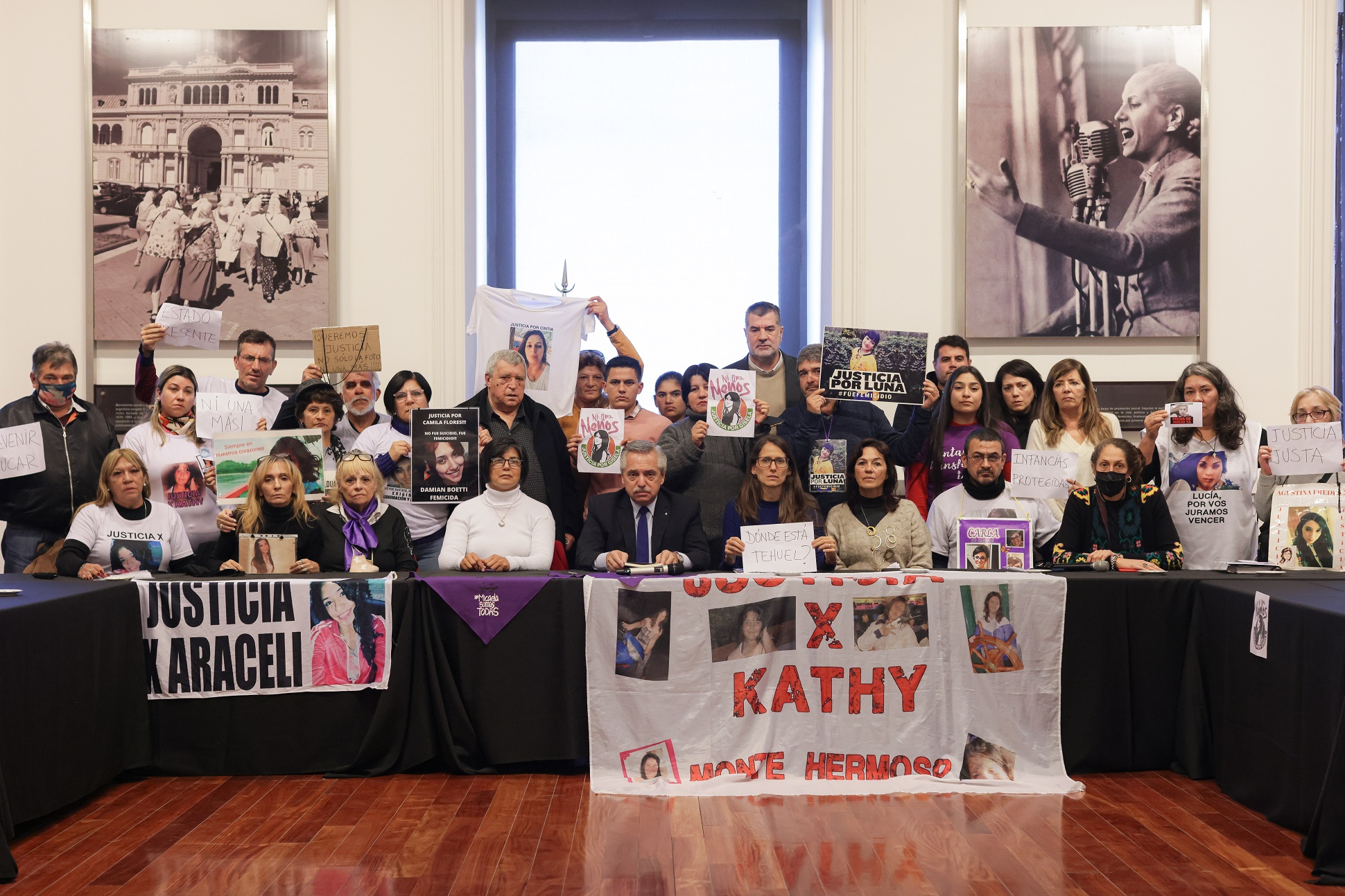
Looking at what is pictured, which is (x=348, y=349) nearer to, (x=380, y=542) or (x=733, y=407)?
(x=380, y=542)

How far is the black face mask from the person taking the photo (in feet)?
14.1

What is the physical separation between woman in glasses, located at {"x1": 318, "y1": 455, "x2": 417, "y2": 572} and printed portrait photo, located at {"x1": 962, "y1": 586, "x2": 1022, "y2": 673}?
218cm

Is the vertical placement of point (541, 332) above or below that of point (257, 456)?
above

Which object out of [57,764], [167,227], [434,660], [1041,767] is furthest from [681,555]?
[167,227]

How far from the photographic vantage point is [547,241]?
7.14m

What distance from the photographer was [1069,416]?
4816 millimetres

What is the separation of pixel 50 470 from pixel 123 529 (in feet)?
2.38

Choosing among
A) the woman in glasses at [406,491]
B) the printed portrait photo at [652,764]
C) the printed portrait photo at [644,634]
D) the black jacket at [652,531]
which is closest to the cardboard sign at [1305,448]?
the black jacket at [652,531]

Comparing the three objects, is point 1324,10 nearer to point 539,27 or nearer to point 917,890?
point 539,27

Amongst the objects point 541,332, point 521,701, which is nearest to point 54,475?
Answer: point 521,701

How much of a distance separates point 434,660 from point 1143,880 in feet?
8.22

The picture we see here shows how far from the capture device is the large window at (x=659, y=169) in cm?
711

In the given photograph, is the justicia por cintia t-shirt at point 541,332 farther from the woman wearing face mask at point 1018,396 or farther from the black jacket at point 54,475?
the woman wearing face mask at point 1018,396

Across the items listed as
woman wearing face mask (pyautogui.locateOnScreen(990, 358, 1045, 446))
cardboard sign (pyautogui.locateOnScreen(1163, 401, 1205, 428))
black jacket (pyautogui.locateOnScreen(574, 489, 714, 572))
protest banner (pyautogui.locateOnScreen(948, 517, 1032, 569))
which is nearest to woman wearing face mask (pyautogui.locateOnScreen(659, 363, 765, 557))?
black jacket (pyautogui.locateOnScreen(574, 489, 714, 572))
